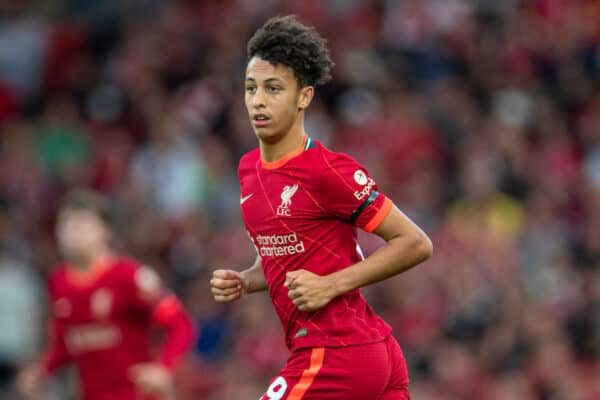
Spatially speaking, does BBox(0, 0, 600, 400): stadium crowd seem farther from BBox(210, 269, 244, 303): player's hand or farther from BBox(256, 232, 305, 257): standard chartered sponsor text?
BBox(256, 232, 305, 257): standard chartered sponsor text

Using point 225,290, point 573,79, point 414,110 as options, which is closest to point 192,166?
point 414,110

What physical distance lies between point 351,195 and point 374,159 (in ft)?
22.7

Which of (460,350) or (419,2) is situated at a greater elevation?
(419,2)

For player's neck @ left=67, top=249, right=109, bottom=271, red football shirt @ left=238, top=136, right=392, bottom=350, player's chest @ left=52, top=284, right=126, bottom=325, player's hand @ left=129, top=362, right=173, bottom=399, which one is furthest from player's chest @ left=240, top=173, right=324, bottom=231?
player's neck @ left=67, top=249, right=109, bottom=271

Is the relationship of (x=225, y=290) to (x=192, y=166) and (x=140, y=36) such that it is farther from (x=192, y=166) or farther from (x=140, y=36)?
(x=140, y=36)

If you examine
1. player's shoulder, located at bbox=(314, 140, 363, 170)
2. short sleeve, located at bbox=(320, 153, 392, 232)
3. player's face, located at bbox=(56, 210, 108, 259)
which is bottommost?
player's face, located at bbox=(56, 210, 108, 259)

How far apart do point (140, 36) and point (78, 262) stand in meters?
6.99

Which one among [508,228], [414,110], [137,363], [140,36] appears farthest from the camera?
[140,36]

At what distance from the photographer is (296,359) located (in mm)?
5148

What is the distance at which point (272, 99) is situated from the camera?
16.9ft

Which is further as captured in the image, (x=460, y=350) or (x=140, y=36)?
(x=140, y=36)

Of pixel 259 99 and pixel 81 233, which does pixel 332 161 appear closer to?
pixel 259 99

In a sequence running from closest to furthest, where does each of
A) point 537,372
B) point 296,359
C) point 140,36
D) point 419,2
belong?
point 296,359
point 537,372
point 419,2
point 140,36

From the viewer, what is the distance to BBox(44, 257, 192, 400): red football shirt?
316 inches
